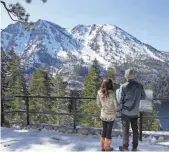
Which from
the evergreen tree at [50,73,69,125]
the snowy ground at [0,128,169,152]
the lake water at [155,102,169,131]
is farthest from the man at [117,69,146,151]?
the lake water at [155,102,169,131]

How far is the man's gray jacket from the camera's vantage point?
8886 mm

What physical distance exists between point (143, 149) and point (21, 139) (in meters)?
3.28

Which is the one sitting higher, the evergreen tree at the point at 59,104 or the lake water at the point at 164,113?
the evergreen tree at the point at 59,104

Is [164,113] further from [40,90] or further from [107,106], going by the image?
[107,106]

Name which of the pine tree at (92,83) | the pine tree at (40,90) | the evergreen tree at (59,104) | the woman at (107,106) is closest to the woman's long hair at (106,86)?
the woman at (107,106)

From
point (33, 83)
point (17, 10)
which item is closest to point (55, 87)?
point (33, 83)

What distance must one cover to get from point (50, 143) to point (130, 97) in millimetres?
2572

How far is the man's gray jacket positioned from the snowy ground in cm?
122

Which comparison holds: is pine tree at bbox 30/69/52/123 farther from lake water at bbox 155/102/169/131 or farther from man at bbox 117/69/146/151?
lake water at bbox 155/102/169/131

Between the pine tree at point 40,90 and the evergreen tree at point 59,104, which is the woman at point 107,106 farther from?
the pine tree at point 40,90

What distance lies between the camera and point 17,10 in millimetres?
13016

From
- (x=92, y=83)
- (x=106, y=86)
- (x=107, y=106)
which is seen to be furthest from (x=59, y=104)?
(x=106, y=86)

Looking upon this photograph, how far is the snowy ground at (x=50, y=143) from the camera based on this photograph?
955cm

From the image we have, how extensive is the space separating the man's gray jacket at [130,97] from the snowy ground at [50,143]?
4.01 ft
